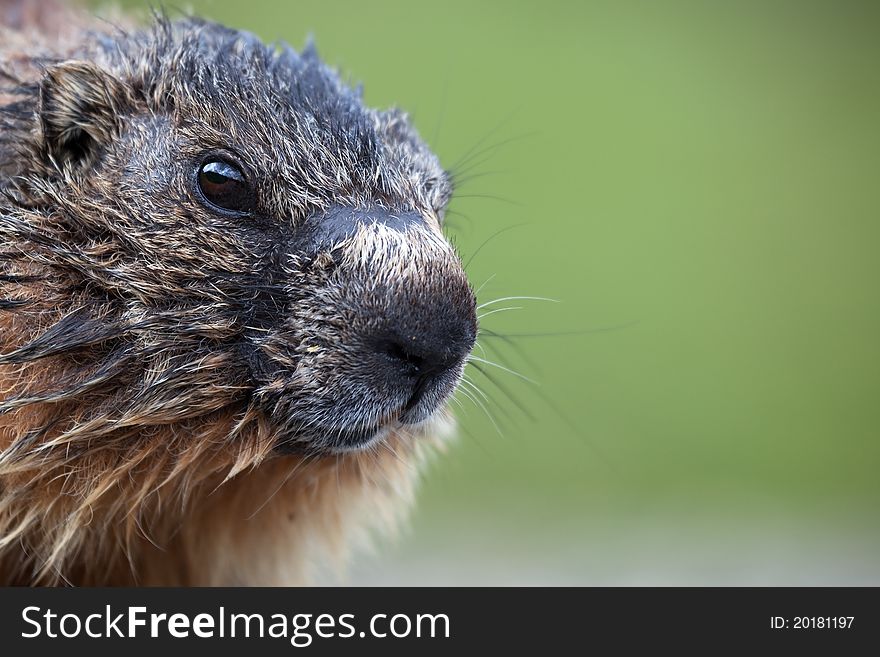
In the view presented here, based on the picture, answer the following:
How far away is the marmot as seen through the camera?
135 inches

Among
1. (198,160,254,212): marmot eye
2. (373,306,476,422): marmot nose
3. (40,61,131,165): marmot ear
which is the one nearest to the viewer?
(373,306,476,422): marmot nose

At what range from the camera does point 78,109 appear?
3887 mm

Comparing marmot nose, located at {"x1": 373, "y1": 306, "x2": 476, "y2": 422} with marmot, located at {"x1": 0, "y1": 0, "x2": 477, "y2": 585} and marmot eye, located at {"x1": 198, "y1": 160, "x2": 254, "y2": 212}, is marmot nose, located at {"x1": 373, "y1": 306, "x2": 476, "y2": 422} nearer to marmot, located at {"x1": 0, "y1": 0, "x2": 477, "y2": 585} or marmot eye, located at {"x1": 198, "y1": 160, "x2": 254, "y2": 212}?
marmot, located at {"x1": 0, "y1": 0, "x2": 477, "y2": 585}

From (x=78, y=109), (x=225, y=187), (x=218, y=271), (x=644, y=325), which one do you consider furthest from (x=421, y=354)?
(x=644, y=325)

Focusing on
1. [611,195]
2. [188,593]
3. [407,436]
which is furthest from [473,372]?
[611,195]

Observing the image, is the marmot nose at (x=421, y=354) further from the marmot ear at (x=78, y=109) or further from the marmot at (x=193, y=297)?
the marmot ear at (x=78, y=109)

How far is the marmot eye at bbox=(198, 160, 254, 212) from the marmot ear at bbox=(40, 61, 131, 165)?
0.48 m

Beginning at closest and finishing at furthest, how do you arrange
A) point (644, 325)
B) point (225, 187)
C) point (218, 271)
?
1. point (218, 271)
2. point (225, 187)
3. point (644, 325)

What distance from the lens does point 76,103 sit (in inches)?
153

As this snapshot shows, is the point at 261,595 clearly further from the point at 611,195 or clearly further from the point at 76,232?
the point at 611,195

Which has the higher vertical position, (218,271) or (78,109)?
(78,109)

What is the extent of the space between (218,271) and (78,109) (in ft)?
3.12

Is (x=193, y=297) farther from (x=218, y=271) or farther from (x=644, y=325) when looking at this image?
(x=644, y=325)

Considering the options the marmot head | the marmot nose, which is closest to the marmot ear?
the marmot head
